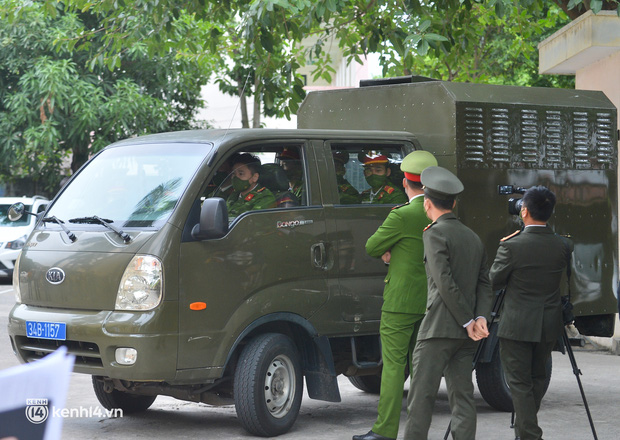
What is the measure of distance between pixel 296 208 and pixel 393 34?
14.7ft

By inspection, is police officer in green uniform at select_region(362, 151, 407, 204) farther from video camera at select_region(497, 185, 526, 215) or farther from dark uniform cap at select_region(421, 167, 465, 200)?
dark uniform cap at select_region(421, 167, 465, 200)

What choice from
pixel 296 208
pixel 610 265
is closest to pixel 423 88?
pixel 296 208

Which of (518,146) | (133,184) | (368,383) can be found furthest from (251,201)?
(368,383)

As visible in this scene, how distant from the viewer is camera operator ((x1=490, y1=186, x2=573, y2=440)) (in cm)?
608

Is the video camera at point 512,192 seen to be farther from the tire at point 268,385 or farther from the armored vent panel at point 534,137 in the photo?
the tire at point 268,385

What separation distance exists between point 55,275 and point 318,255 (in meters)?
1.78

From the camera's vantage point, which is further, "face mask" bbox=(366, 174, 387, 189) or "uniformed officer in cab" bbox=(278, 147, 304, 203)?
"face mask" bbox=(366, 174, 387, 189)

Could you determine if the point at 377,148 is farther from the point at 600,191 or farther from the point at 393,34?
the point at 393,34

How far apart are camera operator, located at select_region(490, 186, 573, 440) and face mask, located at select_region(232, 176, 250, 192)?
177cm

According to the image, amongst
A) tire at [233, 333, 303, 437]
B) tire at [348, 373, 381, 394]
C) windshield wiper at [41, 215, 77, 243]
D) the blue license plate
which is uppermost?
windshield wiper at [41, 215, 77, 243]

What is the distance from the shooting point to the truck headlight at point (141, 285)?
6.21 m

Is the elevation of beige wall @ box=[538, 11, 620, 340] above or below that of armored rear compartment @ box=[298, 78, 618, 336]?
above

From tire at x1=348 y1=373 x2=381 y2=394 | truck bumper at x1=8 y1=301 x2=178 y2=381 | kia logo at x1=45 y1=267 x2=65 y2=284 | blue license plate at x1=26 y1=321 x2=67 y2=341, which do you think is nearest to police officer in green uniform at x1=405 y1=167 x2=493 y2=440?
truck bumper at x1=8 y1=301 x2=178 y2=381

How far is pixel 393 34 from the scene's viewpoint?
10.9 meters
